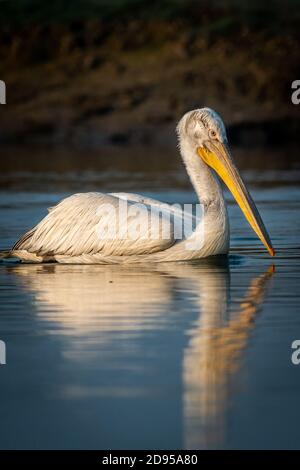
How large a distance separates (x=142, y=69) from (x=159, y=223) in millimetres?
30251

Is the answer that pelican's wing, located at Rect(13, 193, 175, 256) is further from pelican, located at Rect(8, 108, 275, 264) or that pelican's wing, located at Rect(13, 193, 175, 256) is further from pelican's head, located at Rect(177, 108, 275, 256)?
pelican's head, located at Rect(177, 108, 275, 256)

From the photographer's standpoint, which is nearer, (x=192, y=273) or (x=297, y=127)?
(x=192, y=273)

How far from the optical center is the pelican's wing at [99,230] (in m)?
8.40

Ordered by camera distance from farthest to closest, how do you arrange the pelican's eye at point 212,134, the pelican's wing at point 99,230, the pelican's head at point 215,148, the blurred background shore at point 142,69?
1. the blurred background shore at point 142,69
2. the pelican's eye at point 212,134
3. the pelican's head at point 215,148
4. the pelican's wing at point 99,230

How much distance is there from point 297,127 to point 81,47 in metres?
10.8

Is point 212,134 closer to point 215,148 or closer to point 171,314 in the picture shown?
point 215,148

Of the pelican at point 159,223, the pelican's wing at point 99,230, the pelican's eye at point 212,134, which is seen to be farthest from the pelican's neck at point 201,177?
the pelican's wing at point 99,230

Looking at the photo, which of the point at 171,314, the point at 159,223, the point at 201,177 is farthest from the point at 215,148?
the point at 171,314

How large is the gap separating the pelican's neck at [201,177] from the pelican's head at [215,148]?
3 cm

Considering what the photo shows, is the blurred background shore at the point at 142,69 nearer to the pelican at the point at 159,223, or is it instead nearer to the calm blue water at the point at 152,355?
the pelican at the point at 159,223

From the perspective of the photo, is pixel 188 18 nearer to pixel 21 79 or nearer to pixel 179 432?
pixel 21 79

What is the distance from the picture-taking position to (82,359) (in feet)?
17.8
